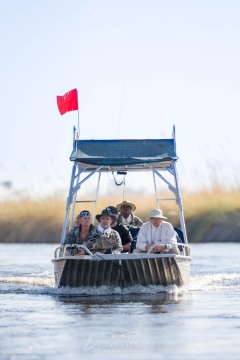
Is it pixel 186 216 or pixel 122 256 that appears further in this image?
pixel 186 216

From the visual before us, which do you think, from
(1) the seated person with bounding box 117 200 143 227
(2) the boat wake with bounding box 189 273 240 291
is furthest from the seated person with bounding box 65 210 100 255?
(1) the seated person with bounding box 117 200 143 227

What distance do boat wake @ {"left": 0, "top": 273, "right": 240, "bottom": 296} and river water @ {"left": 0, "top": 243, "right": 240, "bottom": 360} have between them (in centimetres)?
2

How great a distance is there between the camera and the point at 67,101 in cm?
2158

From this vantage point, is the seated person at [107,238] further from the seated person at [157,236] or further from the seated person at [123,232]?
the seated person at [123,232]

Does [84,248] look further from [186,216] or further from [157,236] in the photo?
[186,216]

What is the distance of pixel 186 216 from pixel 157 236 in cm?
2178

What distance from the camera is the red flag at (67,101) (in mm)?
21547

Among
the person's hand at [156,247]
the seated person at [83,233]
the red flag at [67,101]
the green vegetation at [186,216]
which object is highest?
the green vegetation at [186,216]

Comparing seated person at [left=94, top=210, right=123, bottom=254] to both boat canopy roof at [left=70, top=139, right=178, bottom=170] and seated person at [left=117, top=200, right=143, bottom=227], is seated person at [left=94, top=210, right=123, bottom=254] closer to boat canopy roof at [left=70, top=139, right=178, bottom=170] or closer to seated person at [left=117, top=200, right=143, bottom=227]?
boat canopy roof at [left=70, top=139, right=178, bottom=170]

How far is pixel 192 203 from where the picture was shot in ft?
138

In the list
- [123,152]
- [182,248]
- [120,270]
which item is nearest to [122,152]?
[123,152]

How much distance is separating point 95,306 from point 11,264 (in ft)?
47.8

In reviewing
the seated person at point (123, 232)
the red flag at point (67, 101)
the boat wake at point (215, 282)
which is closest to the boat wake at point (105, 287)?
the boat wake at point (215, 282)

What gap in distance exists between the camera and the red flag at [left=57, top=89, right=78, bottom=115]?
21.5 metres
